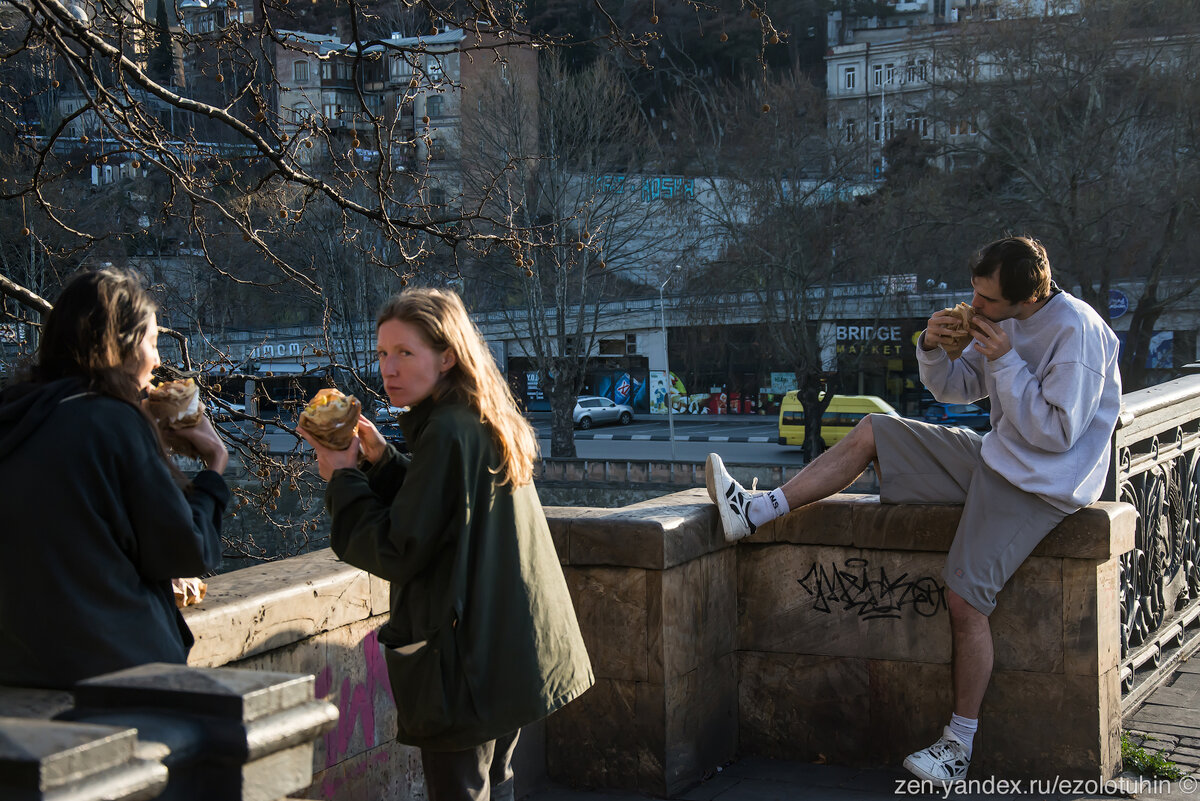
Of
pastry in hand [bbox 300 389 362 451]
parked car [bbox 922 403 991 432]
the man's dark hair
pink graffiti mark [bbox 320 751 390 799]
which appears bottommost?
parked car [bbox 922 403 991 432]

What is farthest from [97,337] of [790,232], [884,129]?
[884,129]

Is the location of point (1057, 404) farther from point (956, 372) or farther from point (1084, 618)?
point (1084, 618)

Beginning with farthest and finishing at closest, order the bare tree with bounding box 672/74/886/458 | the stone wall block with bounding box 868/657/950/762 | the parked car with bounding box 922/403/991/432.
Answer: the parked car with bounding box 922/403/991/432 < the bare tree with bounding box 672/74/886/458 < the stone wall block with bounding box 868/657/950/762

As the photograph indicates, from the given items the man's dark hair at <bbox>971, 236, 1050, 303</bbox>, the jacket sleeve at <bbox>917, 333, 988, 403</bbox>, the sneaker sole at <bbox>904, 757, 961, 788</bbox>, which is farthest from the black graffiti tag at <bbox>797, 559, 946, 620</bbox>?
the man's dark hair at <bbox>971, 236, 1050, 303</bbox>

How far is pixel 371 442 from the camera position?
9.06ft

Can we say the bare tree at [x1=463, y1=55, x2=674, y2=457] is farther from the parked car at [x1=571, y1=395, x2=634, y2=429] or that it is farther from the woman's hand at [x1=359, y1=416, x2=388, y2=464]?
the woman's hand at [x1=359, y1=416, x2=388, y2=464]

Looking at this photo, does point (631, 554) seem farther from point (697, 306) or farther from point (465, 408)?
point (697, 306)

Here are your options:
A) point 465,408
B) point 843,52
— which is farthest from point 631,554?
point 843,52

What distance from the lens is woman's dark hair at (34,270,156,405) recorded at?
7.25 ft

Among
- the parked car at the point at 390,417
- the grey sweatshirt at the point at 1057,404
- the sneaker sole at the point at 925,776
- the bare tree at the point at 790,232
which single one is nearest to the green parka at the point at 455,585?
the parked car at the point at 390,417

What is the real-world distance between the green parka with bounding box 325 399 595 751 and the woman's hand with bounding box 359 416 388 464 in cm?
21

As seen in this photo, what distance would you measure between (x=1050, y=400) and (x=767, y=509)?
3.43 ft

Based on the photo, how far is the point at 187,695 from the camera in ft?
4.92

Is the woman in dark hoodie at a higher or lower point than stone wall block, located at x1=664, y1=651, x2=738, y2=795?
higher
